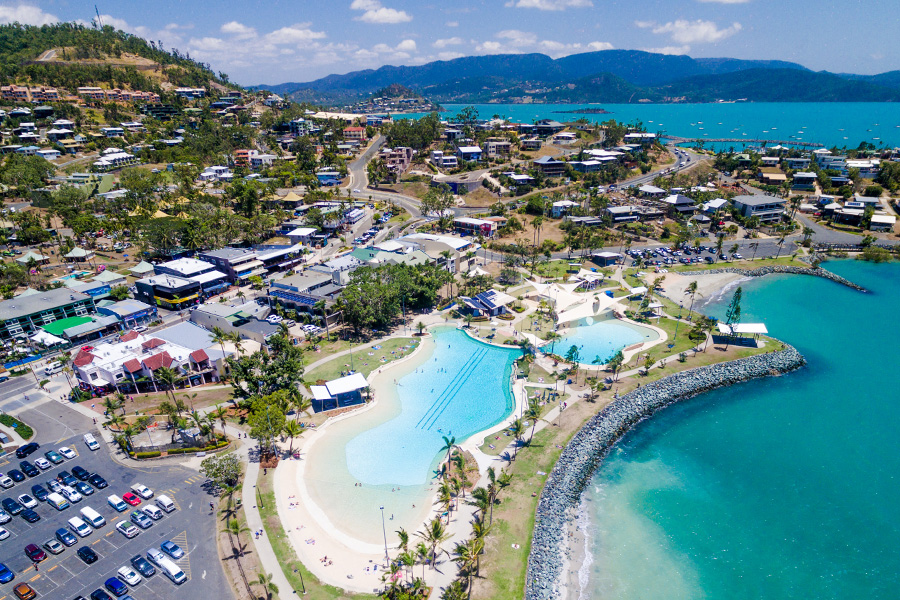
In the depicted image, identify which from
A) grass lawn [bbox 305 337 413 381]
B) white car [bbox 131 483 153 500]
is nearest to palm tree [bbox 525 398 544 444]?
grass lawn [bbox 305 337 413 381]

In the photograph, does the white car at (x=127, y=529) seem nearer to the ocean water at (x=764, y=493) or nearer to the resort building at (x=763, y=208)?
the ocean water at (x=764, y=493)

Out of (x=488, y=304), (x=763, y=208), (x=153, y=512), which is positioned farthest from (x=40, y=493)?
(x=763, y=208)

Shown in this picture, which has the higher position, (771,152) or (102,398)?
(771,152)

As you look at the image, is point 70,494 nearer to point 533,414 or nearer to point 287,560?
point 287,560

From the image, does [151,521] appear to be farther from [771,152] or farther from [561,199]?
[771,152]

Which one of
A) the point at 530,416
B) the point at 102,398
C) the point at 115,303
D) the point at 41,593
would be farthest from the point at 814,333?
the point at 115,303

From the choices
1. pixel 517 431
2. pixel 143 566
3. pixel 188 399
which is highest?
pixel 517 431

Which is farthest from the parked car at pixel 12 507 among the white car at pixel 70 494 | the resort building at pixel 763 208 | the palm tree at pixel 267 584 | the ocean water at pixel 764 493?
the resort building at pixel 763 208
